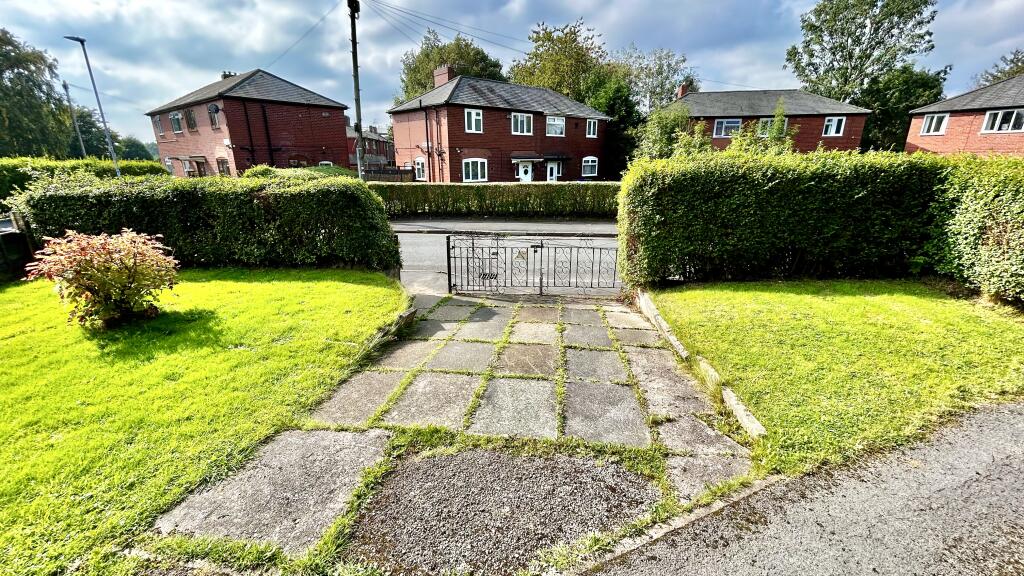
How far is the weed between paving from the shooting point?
2.28m

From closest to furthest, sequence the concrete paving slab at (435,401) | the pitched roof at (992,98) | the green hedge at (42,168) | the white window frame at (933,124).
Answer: the concrete paving slab at (435,401)
the green hedge at (42,168)
the pitched roof at (992,98)
the white window frame at (933,124)

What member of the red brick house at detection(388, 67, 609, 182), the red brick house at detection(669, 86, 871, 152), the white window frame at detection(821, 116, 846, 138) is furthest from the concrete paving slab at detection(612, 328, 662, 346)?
the white window frame at detection(821, 116, 846, 138)

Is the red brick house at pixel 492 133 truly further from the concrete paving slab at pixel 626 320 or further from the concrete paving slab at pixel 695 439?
the concrete paving slab at pixel 695 439

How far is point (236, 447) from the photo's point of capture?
306 centimetres

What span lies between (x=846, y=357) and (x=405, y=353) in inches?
191

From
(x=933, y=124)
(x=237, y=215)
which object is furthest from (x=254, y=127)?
(x=933, y=124)

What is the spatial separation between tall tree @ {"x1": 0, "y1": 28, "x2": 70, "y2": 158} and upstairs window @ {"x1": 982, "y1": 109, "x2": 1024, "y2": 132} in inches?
2545

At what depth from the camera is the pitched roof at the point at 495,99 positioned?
1019 inches

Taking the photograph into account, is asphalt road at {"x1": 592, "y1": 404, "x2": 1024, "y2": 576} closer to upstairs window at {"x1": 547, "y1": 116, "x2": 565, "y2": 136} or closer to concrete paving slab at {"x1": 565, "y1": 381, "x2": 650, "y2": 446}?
concrete paving slab at {"x1": 565, "y1": 381, "x2": 650, "y2": 446}

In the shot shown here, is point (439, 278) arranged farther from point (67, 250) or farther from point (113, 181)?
point (113, 181)

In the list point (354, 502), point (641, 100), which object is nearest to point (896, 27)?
point (641, 100)

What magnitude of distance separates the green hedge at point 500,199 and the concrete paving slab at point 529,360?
14.9 m

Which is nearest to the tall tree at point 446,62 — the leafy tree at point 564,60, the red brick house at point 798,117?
the leafy tree at point 564,60

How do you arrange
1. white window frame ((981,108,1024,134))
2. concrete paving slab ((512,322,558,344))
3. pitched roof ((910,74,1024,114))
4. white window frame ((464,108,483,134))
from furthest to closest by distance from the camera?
white window frame ((464,108,483,134))
pitched roof ((910,74,1024,114))
white window frame ((981,108,1024,134))
concrete paving slab ((512,322,558,344))
